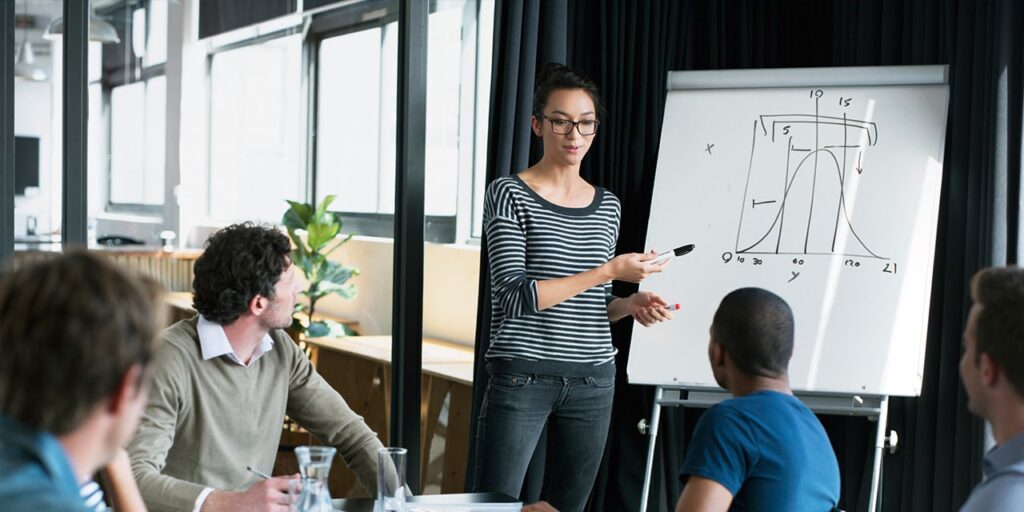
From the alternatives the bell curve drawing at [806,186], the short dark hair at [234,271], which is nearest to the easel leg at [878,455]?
the bell curve drawing at [806,186]

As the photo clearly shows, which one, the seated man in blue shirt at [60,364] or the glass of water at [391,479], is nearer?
the seated man in blue shirt at [60,364]

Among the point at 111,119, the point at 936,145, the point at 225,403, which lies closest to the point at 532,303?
the point at 225,403

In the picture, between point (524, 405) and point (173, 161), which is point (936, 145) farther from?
point (173, 161)

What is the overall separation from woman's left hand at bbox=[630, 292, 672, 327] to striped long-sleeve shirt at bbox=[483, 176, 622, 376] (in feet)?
0.33

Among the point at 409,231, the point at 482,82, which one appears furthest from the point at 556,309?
the point at 482,82

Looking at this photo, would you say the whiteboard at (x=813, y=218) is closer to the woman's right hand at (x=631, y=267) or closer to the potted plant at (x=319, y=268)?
the woman's right hand at (x=631, y=267)

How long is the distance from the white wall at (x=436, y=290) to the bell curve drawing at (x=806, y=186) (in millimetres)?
1105

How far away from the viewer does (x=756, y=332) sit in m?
1.71

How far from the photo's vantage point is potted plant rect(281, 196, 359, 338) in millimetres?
3789

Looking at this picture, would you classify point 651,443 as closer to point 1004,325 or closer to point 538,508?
point 538,508

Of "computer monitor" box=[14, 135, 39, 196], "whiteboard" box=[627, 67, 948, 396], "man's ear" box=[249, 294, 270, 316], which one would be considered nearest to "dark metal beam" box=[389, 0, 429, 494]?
"whiteboard" box=[627, 67, 948, 396]

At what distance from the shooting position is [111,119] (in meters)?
5.80

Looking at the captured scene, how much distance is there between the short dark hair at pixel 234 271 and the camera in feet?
6.63

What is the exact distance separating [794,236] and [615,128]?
691 millimetres
